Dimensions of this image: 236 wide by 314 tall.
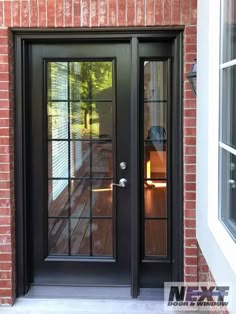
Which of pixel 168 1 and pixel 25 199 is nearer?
pixel 168 1

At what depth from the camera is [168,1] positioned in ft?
10.8

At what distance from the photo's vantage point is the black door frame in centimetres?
341

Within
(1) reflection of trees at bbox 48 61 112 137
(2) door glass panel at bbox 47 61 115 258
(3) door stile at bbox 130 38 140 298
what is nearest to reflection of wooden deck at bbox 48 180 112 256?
(2) door glass panel at bbox 47 61 115 258

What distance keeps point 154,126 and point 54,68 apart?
920 mm

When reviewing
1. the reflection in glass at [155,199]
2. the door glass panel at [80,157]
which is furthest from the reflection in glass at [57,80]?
the reflection in glass at [155,199]

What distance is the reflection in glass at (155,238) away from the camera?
3666mm

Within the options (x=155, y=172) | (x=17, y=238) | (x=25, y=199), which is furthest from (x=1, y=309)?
(x=155, y=172)

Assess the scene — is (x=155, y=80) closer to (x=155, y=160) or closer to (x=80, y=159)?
(x=155, y=160)

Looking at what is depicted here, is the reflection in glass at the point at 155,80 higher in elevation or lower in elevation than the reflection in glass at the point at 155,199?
higher

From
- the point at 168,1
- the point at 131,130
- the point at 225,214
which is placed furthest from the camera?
the point at 131,130

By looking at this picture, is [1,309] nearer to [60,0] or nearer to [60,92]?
[60,92]

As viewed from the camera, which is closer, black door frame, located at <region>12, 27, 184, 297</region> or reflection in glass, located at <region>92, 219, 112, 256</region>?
black door frame, located at <region>12, 27, 184, 297</region>

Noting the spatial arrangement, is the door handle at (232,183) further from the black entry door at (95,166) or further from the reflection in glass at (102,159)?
the reflection in glass at (102,159)

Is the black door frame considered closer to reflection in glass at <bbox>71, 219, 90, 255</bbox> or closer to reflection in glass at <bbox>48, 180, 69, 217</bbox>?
reflection in glass at <bbox>48, 180, 69, 217</bbox>
